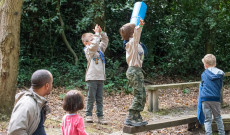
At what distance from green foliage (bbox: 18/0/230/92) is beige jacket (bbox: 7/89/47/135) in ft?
24.0

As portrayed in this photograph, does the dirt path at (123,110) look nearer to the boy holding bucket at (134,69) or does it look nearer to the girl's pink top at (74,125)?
the boy holding bucket at (134,69)

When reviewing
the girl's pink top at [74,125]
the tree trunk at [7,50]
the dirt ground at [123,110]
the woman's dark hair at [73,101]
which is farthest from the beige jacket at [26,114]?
the tree trunk at [7,50]

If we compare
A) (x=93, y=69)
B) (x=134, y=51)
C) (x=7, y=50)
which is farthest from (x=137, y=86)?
(x=7, y=50)

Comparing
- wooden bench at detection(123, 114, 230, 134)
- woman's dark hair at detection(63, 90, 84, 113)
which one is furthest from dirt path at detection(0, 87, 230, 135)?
woman's dark hair at detection(63, 90, 84, 113)

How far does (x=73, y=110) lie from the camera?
9.92 feet

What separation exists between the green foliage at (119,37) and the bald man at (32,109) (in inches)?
284

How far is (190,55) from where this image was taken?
41.2 feet

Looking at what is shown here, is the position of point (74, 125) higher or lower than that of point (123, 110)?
higher

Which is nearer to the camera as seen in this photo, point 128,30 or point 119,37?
point 128,30

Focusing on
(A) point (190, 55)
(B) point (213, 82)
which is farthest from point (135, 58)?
(A) point (190, 55)

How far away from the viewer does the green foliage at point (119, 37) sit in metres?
10.7

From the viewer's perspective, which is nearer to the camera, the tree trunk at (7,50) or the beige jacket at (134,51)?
the beige jacket at (134,51)

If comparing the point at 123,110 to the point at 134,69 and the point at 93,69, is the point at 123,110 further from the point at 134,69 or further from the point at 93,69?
the point at 134,69

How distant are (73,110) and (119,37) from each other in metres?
9.47
